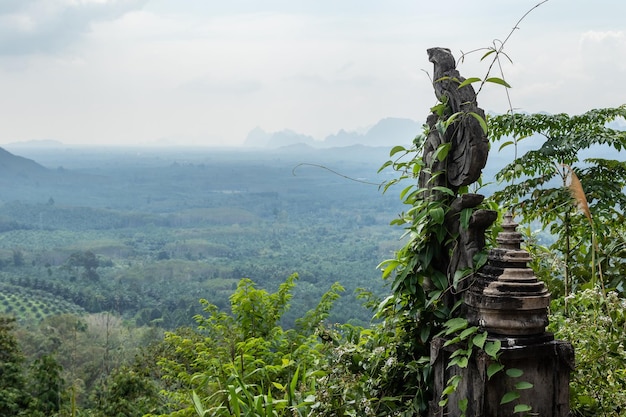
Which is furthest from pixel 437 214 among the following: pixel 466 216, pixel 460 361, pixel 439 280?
pixel 460 361

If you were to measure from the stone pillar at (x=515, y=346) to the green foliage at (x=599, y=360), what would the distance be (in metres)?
0.27

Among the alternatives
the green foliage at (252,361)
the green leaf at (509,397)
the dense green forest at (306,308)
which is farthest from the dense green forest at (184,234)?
the green leaf at (509,397)

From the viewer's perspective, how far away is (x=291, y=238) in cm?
7819

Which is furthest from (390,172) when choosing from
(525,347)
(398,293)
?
(525,347)

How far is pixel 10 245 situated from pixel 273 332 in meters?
78.8

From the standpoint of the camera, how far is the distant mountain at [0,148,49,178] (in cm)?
11531

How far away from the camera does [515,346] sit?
1.60m

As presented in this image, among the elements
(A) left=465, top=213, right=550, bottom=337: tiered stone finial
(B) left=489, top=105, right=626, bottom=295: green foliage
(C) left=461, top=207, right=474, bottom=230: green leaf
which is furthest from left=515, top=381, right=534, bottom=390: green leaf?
(B) left=489, top=105, right=626, bottom=295: green foliage

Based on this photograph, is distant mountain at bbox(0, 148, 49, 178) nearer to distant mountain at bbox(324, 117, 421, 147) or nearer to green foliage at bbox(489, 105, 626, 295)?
distant mountain at bbox(324, 117, 421, 147)

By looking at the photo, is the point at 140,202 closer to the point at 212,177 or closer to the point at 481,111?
the point at 212,177

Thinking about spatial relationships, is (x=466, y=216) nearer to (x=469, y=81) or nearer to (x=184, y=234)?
(x=469, y=81)

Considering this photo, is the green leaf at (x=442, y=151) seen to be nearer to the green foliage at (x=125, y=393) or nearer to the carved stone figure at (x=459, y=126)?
the carved stone figure at (x=459, y=126)

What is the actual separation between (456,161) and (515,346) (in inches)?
21.3

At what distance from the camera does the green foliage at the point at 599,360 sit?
1849 millimetres
